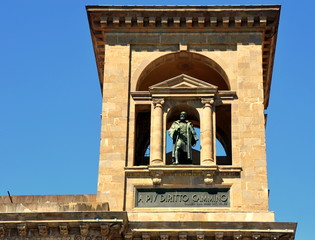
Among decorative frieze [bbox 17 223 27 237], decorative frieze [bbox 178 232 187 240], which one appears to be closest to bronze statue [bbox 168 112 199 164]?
decorative frieze [bbox 178 232 187 240]

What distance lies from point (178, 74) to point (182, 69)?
0.33 metres

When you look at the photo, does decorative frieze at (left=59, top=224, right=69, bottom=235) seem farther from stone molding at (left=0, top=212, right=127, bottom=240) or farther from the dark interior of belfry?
the dark interior of belfry

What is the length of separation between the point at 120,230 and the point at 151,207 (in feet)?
6.70

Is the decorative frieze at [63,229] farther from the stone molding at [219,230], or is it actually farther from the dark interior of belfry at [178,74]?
the dark interior of belfry at [178,74]

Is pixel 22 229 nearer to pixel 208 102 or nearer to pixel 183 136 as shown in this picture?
pixel 183 136

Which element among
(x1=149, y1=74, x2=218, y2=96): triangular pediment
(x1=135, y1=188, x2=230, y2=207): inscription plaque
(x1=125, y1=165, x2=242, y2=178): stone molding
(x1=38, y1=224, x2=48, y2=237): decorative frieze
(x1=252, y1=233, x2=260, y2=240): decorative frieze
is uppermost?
(x1=149, y1=74, x2=218, y2=96): triangular pediment

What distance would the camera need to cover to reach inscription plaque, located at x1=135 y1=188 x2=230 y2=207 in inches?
1141

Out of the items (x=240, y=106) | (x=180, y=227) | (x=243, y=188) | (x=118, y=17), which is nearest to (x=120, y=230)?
(x=180, y=227)

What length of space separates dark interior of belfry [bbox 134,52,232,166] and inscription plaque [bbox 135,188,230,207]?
3079 mm

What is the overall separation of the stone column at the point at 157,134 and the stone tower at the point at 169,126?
0.04m

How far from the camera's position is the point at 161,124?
3034 cm

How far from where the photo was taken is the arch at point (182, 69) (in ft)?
105

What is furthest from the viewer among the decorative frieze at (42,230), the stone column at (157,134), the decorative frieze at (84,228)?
the stone column at (157,134)

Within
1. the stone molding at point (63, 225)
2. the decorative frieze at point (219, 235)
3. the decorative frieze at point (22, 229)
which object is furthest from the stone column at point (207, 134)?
the decorative frieze at point (22, 229)
